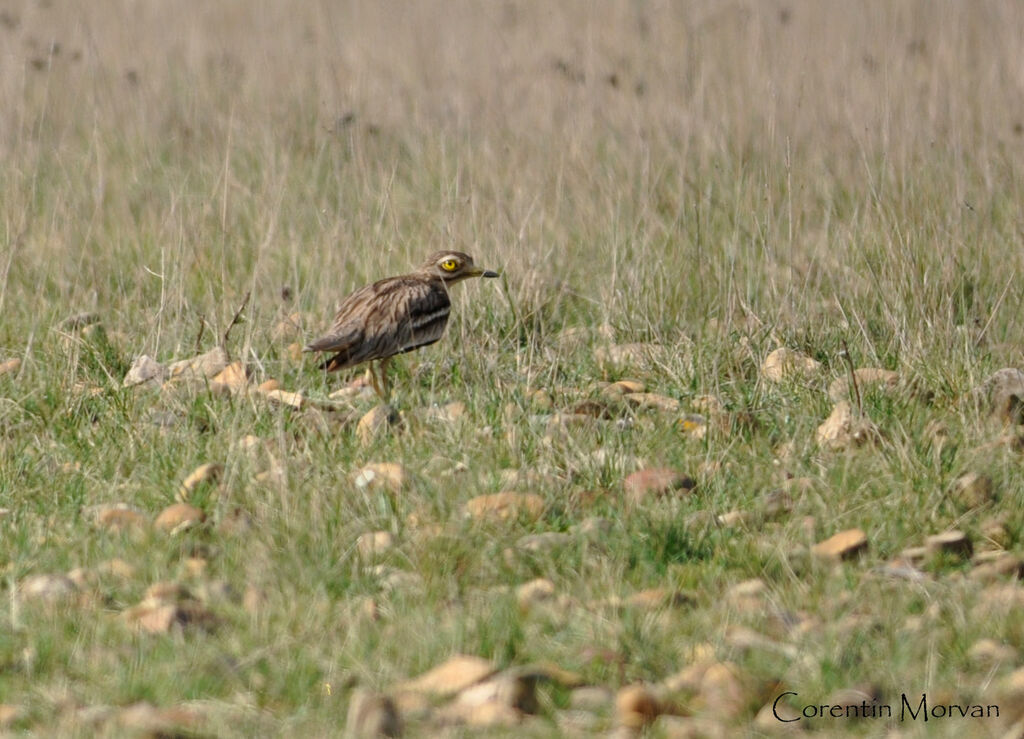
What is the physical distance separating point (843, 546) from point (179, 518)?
1722 millimetres

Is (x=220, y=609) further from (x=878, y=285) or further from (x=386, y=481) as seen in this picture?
(x=878, y=285)

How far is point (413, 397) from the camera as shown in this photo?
208 inches

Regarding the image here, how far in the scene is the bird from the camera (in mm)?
5156

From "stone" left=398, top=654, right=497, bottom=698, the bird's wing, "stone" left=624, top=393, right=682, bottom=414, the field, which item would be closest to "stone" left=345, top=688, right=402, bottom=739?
the field

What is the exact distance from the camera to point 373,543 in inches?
148

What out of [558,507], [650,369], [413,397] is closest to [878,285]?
[650,369]

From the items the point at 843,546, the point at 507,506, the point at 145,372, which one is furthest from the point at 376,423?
the point at 843,546

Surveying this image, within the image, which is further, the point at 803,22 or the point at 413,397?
the point at 803,22

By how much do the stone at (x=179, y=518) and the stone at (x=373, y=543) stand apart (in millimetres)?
500

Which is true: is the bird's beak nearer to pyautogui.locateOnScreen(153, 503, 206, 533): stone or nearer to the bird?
the bird

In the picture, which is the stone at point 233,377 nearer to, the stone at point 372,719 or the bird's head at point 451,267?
the bird's head at point 451,267

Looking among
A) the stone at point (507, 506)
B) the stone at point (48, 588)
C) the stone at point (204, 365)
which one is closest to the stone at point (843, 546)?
the stone at point (507, 506)

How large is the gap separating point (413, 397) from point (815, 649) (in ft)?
7.85

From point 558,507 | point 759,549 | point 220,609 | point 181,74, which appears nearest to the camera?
point 220,609
